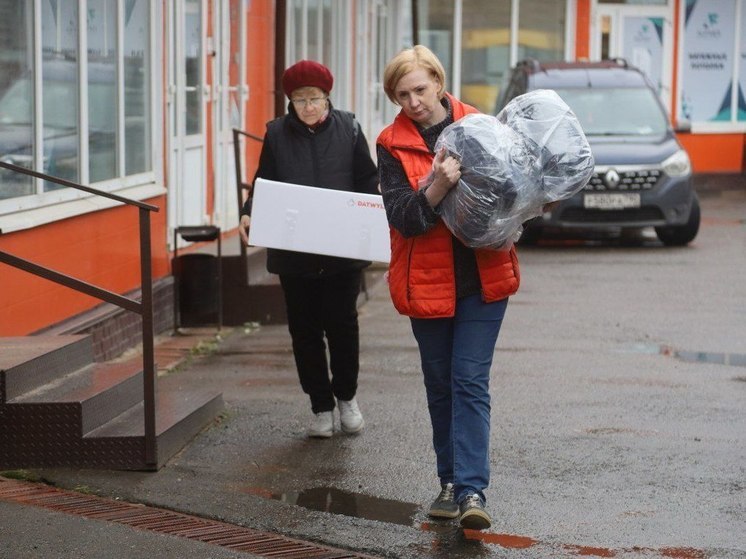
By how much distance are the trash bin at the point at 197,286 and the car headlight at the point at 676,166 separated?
23.5ft

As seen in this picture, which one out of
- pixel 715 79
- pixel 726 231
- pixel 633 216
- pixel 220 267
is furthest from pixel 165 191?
pixel 715 79

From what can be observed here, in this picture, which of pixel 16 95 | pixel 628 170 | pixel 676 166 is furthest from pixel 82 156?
pixel 676 166

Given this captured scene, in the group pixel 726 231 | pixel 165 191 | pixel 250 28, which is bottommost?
pixel 726 231

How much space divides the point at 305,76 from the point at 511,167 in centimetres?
179

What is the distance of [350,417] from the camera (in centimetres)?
741

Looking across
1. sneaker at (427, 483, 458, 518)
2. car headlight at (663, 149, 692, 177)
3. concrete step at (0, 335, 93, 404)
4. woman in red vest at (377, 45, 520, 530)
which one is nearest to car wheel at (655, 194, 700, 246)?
car headlight at (663, 149, 692, 177)

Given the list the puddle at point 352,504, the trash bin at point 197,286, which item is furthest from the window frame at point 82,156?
the puddle at point 352,504

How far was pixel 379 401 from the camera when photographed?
327 inches

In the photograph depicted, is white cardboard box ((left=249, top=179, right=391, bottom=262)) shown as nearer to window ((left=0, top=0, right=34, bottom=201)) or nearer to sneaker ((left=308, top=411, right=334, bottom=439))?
sneaker ((left=308, top=411, right=334, bottom=439))

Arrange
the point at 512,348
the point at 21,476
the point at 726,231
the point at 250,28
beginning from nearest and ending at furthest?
1. the point at 21,476
2. the point at 512,348
3. the point at 250,28
4. the point at 726,231

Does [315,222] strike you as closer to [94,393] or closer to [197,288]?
[94,393]

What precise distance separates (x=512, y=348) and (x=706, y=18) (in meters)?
19.5

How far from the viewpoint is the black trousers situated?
7.24 meters

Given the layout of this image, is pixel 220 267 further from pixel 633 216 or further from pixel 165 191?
pixel 633 216
